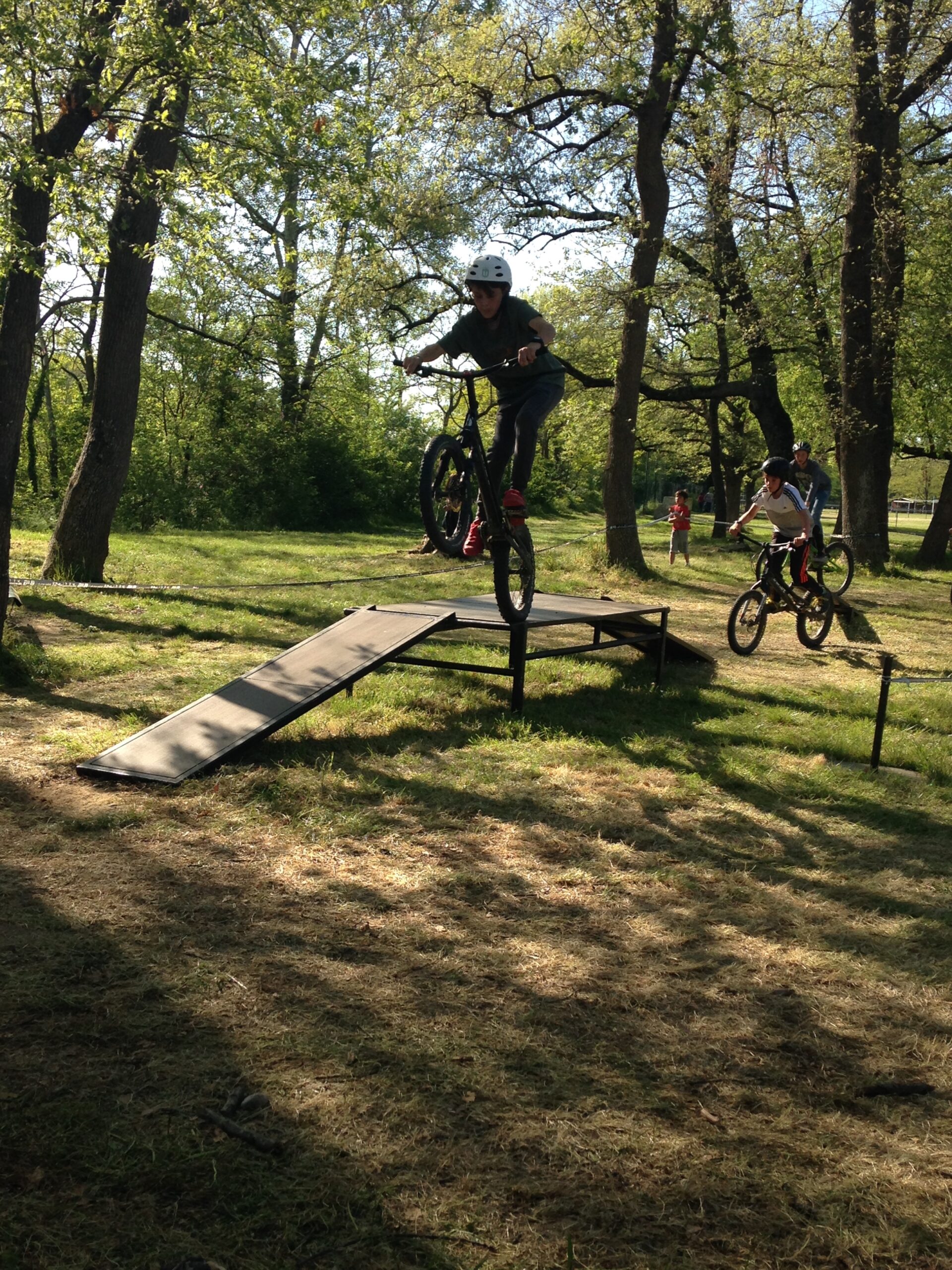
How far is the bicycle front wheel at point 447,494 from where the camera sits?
7215 mm

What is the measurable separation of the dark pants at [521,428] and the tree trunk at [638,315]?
9.18 meters

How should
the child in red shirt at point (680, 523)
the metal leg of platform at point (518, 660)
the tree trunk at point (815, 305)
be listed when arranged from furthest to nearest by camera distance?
the child in red shirt at point (680, 523), the tree trunk at point (815, 305), the metal leg of platform at point (518, 660)

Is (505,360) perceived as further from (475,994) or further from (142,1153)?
(142,1153)

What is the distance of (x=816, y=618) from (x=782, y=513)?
4.40ft

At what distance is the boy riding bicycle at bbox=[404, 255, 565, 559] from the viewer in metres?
6.94

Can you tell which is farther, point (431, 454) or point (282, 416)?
point (282, 416)

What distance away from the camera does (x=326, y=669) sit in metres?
7.38

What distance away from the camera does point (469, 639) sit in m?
11.8

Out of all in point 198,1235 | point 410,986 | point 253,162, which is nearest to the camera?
point 198,1235

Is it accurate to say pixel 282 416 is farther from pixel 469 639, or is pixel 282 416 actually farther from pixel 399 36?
pixel 469 639

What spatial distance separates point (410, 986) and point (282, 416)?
98.7 ft

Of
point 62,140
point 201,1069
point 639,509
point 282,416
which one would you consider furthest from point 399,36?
point 639,509

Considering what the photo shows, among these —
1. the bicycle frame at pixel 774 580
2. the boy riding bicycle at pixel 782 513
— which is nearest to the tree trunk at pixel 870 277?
the boy riding bicycle at pixel 782 513

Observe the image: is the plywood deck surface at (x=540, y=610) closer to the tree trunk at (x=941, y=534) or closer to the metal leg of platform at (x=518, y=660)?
the metal leg of platform at (x=518, y=660)
